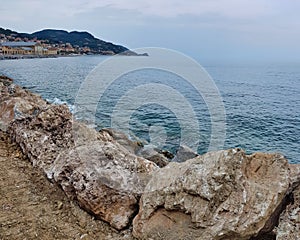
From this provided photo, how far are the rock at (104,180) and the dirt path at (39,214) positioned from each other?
183mm

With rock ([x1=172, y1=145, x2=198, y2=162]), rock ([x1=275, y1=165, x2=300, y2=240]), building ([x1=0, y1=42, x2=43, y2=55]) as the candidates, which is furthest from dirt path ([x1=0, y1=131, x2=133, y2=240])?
building ([x1=0, y1=42, x2=43, y2=55])

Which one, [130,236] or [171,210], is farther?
[130,236]

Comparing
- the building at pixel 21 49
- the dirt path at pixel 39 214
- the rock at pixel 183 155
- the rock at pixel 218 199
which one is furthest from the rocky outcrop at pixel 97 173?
the building at pixel 21 49

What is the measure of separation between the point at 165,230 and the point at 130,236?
0.62 meters

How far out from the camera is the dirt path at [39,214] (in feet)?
15.1

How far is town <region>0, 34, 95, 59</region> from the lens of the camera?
444 ft

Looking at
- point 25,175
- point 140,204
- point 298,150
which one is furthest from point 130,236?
point 298,150

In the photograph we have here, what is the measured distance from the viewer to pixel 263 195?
401 centimetres

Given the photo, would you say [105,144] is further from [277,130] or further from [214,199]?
[277,130]

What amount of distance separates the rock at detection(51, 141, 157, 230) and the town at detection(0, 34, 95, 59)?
123 m

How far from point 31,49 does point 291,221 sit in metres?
155

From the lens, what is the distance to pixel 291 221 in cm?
402

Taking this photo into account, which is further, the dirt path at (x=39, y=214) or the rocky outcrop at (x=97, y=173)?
the rocky outcrop at (x=97, y=173)

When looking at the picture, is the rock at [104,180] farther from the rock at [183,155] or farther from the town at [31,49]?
the town at [31,49]
